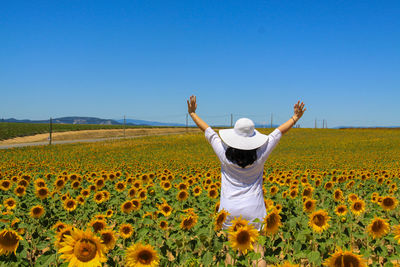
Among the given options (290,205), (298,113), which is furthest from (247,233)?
(290,205)

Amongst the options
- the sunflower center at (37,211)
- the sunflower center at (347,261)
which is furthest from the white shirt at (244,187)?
the sunflower center at (37,211)

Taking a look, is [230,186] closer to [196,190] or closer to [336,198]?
[196,190]

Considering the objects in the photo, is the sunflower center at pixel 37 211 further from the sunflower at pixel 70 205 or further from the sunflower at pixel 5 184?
the sunflower at pixel 5 184

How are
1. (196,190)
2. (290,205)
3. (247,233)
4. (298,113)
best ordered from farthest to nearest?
1. (196,190)
2. (290,205)
3. (298,113)
4. (247,233)

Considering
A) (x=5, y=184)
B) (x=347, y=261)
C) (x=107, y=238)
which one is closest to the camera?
(x=347, y=261)

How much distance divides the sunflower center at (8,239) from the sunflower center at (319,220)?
297 centimetres

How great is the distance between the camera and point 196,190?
19.9 feet

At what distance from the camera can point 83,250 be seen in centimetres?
204

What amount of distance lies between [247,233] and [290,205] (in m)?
3.47

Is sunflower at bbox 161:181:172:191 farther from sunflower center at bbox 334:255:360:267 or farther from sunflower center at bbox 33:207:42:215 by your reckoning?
sunflower center at bbox 334:255:360:267

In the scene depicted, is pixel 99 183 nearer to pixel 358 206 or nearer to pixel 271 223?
pixel 271 223

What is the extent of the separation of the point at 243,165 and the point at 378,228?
196 cm

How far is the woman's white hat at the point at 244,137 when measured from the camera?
120 inches

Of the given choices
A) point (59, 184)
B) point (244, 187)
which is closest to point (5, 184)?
point (59, 184)
